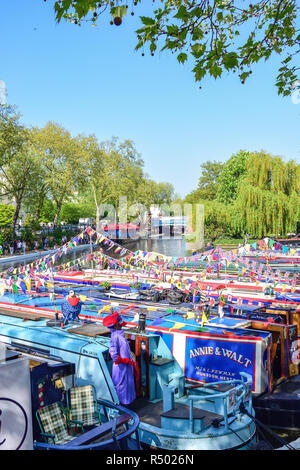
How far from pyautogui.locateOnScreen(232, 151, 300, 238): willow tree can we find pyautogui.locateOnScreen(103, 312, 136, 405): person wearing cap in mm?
30048

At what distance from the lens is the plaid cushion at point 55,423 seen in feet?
16.6

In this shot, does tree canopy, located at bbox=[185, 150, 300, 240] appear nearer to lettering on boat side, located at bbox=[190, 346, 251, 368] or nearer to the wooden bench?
lettering on boat side, located at bbox=[190, 346, 251, 368]

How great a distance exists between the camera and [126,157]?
183ft

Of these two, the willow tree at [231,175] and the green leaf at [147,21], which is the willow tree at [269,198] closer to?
the willow tree at [231,175]

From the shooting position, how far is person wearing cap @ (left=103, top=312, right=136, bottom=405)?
6234 millimetres

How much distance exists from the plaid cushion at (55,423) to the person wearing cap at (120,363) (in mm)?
1186

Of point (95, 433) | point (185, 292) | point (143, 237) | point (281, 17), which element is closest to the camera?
point (95, 433)

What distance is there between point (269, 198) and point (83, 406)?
103 feet

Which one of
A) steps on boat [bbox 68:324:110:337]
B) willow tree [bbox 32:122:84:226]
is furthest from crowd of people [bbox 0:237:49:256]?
steps on boat [bbox 68:324:110:337]

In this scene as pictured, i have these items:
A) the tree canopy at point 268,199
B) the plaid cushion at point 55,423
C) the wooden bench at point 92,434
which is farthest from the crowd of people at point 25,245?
the wooden bench at point 92,434

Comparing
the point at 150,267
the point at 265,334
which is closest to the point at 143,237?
the point at 150,267

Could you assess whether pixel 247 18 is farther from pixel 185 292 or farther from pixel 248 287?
pixel 248 287

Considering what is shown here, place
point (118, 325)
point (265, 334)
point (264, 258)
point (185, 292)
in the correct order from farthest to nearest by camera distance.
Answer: point (264, 258), point (185, 292), point (265, 334), point (118, 325)

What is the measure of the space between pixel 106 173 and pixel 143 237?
21.1 metres
